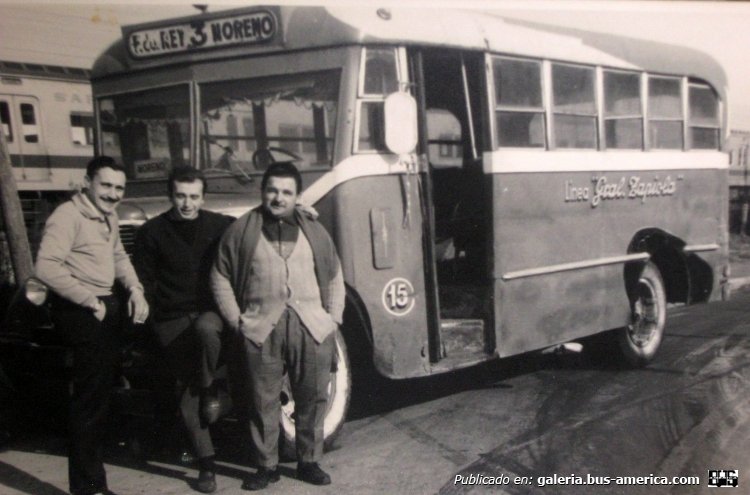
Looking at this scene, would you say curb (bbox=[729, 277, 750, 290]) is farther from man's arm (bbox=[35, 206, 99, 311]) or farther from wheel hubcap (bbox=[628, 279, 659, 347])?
man's arm (bbox=[35, 206, 99, 311])

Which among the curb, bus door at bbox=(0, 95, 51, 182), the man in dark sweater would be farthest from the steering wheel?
the curb

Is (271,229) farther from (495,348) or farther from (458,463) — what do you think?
(495,348)

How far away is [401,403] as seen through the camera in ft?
18.1

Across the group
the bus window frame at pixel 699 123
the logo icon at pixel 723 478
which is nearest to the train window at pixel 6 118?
the bus window frame at pixel 699 123

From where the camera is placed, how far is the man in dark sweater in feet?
12.8

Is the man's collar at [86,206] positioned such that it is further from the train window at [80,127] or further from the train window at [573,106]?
the train window at [80,127]

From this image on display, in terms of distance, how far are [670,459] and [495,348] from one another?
1378 mm

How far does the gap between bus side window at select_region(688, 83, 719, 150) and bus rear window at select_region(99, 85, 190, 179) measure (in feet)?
14.4

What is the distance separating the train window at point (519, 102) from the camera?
517 centimetres

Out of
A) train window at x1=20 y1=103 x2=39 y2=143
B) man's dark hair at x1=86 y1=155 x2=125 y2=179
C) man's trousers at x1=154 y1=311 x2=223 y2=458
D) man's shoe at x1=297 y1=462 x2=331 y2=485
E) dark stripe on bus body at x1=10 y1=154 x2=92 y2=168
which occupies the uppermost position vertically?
train window at x1=20 y1=103 x2=39 y2=143

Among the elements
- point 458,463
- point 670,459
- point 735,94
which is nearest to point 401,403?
point 458,463

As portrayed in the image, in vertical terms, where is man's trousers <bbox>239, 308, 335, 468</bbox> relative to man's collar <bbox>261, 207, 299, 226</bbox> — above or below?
below

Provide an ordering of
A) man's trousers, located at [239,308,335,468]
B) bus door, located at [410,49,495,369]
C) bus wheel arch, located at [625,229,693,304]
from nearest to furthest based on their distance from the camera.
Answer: man's trousers, located at [239,308,335,468] < bus door, located at [410,49,495,369] < bus wheel arch, located at [625,229,693,304]

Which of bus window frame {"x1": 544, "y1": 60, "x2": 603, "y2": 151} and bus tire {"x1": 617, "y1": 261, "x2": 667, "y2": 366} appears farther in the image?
→ bus tire {"x1": 617, "y1": 261, "x2": 667, "y2": 366}
